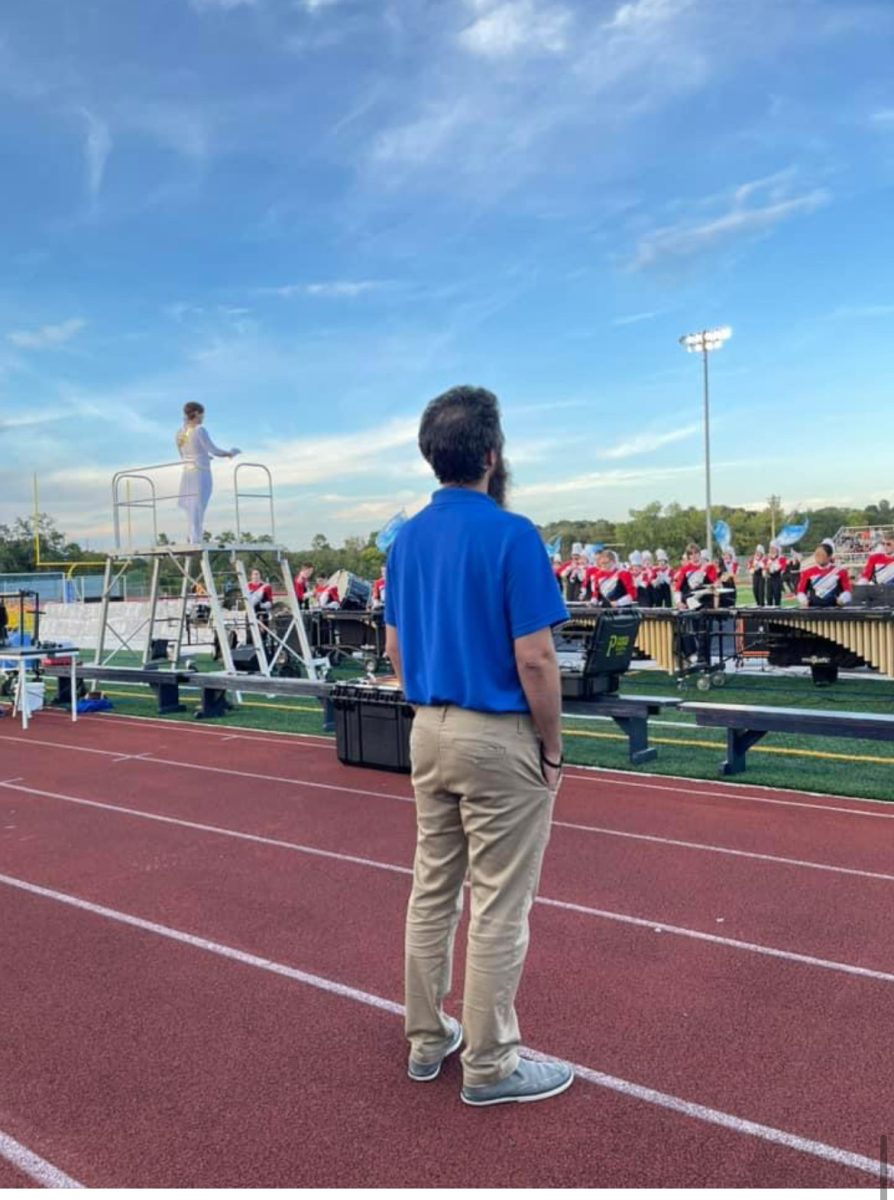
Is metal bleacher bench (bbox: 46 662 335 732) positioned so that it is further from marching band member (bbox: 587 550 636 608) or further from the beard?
the beard

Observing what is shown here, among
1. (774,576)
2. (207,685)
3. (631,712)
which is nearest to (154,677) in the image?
(207,685)

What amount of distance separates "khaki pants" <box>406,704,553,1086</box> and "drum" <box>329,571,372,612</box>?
53.4ft

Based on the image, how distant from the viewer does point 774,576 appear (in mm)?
24031

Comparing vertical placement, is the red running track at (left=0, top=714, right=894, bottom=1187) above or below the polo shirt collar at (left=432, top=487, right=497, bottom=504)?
below

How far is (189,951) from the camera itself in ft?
15.2

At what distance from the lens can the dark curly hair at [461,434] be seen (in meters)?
3.06

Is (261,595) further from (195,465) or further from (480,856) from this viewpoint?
(480,856)

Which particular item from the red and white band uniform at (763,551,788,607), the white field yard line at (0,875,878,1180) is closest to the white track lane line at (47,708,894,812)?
the white field yard line at (0,875,878,1180)

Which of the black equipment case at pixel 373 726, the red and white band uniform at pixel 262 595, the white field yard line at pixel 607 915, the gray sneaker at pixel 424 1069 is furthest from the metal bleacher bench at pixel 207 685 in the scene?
the gray sneaker at pixel 424 1069

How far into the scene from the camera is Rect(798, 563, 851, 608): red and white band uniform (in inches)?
550

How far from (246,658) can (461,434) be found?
41.1ft

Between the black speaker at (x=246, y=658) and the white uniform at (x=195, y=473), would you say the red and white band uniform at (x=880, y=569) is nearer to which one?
the black speaker at (x=246, y=658)

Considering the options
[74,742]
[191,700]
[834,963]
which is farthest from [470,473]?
[191,700]

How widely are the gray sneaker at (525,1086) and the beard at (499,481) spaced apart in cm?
192
